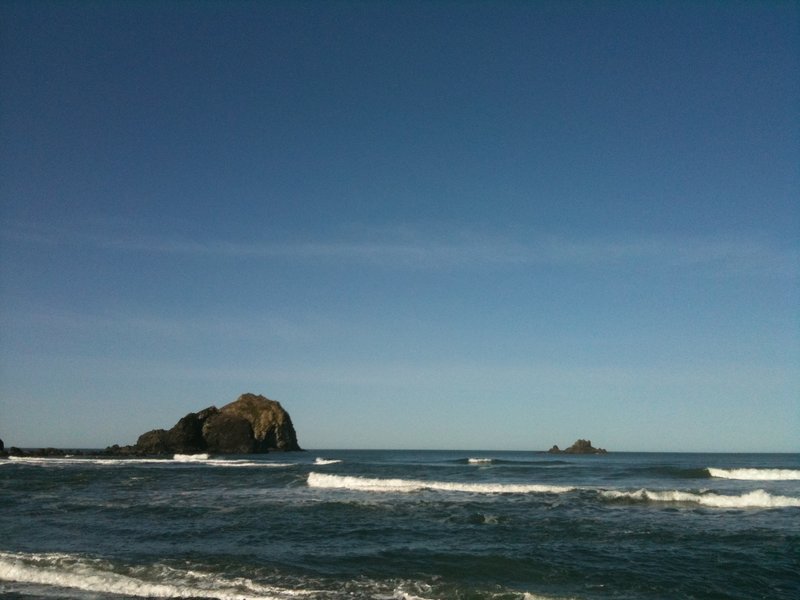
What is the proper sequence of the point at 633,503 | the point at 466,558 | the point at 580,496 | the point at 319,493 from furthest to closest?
1. the point at 319,493
2. the point at 580,496
3. the point at 633,503
4. the point at 466,558

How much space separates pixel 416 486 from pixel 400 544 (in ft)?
58.0

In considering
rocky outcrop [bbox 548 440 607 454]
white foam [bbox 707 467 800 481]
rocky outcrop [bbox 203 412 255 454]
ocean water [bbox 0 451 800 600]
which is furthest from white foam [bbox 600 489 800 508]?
rocky outcrop [bbox 548 440 607 454]

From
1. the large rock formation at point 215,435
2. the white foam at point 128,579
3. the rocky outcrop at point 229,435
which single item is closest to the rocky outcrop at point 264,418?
the large rock formation at point 215,435

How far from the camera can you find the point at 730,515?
23.1m

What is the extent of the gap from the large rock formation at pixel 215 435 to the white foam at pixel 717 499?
260ft

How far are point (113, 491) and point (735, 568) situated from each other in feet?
99.7

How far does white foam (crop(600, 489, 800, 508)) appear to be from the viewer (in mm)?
26391

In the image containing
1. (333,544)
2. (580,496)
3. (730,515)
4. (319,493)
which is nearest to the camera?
(333,544)

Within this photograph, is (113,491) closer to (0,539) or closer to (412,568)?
(0,539)

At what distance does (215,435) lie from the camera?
98000 millimetres

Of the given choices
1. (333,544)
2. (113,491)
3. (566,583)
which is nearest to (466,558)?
(566,583)

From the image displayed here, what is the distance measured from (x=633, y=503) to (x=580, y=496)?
2.84 meters

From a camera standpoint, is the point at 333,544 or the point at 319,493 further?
the point at 319,493

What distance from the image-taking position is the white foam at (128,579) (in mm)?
12492
